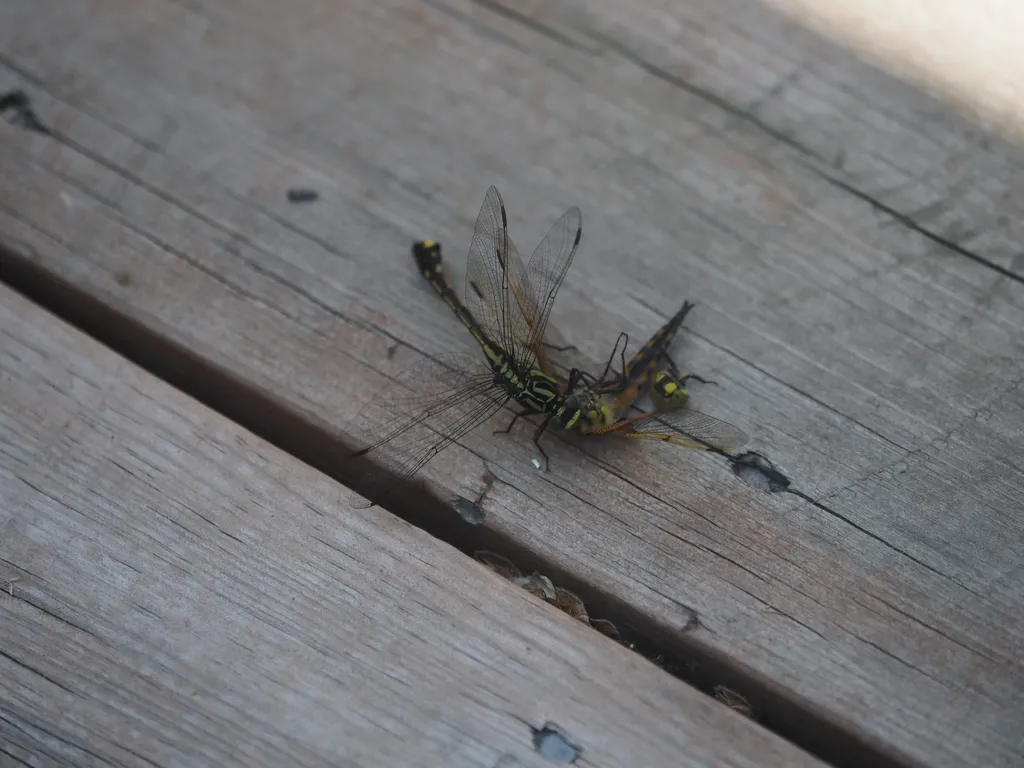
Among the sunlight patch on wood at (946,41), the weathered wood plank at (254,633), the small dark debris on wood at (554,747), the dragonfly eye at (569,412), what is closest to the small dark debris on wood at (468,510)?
the weathered wood plank at (254,633)

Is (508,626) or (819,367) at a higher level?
(819,367)

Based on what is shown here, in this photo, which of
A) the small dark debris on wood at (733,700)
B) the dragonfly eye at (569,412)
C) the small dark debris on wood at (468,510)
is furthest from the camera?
the dragonfly eye at (569,412)

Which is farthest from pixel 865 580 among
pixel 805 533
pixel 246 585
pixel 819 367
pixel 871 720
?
pixel 246 585

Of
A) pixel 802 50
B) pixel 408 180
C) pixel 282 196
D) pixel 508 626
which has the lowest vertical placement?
pixel 508 626

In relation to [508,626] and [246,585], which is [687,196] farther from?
[246,585]

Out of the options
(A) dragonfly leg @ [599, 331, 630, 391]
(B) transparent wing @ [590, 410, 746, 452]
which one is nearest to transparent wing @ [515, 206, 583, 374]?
(A) dragonfly leg @ [599, 331, 630, 391]

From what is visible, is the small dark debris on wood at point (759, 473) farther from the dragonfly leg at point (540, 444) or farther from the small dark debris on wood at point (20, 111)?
the small dark debris on wood at point (20, 111)

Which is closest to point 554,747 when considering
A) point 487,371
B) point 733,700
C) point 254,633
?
point 733,700
